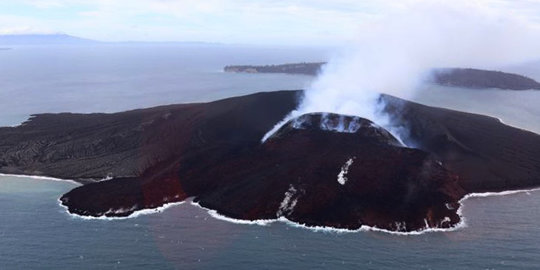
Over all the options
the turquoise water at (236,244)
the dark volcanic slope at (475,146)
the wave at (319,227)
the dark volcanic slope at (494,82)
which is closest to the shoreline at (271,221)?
the wave at (319,227)

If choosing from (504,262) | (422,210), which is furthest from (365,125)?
(504,262)

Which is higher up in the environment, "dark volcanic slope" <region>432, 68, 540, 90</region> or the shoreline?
"dark volcanic slope" <region>432, 68, 540, 90</region>

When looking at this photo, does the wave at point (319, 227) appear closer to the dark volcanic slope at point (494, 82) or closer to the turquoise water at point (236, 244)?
the turquoise water at point (236, 244)

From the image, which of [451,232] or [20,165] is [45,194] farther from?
[451,232]

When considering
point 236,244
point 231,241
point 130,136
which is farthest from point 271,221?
point 130,136

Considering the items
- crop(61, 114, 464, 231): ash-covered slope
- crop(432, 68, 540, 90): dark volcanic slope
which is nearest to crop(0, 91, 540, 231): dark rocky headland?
crop(61, 114, 464, 231): ash-covered slope

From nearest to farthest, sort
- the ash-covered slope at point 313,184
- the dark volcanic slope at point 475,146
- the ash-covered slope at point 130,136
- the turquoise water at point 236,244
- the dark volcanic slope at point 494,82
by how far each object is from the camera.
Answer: the turquoise water at point 236,244 < the ash-covered slope at point 313,184 < the dark volcanic slope at point 475,146 < the ash-covered slope at point 130,136 < the dark volcanic slope at point 494,82

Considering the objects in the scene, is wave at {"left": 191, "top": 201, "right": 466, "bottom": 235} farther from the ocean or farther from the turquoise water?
the turquoise water
